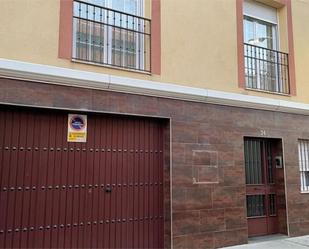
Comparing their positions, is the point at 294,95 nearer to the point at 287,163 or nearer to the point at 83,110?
the point at 287,163

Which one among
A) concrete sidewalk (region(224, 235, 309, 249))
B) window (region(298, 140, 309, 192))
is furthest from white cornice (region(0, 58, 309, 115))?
concrete sidewalk (region(224, 235, 309, 249))

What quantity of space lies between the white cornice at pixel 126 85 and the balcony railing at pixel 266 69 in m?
0.49

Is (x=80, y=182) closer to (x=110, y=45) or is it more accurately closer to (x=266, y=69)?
(x=110, y=45)

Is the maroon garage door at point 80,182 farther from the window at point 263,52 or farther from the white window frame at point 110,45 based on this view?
the window at point 263,52

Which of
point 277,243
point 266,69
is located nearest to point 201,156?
point 277,243

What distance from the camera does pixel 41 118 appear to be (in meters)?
5.41

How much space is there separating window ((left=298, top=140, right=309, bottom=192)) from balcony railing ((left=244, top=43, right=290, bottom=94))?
1374 mm

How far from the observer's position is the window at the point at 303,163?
808 cm

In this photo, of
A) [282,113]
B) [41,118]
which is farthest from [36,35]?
[282,113]

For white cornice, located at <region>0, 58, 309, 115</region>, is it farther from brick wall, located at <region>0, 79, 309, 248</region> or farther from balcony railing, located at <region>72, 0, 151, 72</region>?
balcony railing, located at <region>72, 0, 151, 72</region>

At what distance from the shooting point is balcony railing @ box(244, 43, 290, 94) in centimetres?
777

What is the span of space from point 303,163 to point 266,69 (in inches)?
96.0

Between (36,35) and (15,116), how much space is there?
1.30m

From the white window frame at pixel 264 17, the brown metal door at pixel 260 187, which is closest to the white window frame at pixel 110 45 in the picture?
the white window frame at pixel 264 17
